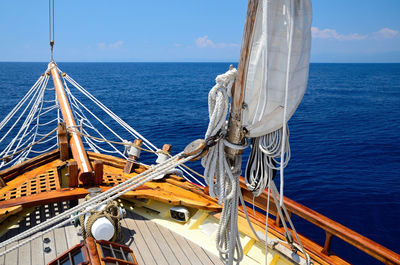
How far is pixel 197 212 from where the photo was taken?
4875 millimetres

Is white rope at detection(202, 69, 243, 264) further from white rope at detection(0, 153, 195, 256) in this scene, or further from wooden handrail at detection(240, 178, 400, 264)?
wooden handrail at detection(240, 178, 400, 264)

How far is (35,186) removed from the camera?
488 cm

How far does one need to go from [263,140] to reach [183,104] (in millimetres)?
29977

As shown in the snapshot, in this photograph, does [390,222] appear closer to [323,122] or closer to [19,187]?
[19,187]

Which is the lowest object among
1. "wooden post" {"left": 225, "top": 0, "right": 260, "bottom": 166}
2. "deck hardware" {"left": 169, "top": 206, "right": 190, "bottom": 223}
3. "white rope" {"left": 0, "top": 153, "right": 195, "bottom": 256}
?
"deck hardware" {"left": 169, "top": 206, "right": 190, "bottom": 223}

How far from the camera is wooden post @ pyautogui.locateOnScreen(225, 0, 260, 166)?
2264mm

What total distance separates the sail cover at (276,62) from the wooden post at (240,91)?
0.11ft

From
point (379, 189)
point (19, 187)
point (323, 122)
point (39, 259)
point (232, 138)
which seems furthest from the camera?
point (323, 122)

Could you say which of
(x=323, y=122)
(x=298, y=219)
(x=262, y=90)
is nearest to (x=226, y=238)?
(x=262, y=90)

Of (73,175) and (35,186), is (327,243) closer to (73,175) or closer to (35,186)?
(73,175)

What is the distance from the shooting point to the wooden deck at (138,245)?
3.87 metres

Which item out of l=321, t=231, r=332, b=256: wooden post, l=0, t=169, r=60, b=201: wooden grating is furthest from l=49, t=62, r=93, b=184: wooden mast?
l=321, t=231, r=332, b=256: wooden post

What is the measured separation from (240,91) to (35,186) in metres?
4.12

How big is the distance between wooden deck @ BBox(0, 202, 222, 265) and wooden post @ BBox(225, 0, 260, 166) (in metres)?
1.92
